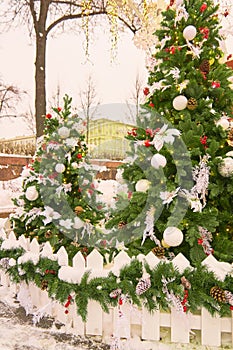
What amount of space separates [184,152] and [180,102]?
0.43 meters

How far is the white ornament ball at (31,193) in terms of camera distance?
12.4 ft

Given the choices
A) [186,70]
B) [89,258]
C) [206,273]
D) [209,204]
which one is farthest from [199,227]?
[186,70]

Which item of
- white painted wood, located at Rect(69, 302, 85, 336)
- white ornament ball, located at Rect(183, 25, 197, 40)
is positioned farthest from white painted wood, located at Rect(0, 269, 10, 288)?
white ornament ball, located at Rect(183, 25, 197, 40)

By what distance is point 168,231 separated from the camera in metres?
2.81

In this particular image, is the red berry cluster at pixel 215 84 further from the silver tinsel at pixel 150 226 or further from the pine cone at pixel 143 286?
the pine cone at pixel 143 286

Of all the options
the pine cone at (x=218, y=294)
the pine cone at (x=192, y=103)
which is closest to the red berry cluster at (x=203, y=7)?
the pine cone at (x=192, y=103)

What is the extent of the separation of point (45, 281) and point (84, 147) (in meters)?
1.72

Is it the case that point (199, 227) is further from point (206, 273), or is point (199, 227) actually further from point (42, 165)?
point (42, 165)

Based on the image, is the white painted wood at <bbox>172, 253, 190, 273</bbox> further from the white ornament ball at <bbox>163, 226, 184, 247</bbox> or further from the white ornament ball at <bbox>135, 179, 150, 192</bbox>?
the white ornament ball at <bbox>135, 179, 150, 192</bbox>

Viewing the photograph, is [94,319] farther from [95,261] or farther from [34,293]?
[34,293]

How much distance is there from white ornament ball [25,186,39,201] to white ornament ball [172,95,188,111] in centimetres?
172

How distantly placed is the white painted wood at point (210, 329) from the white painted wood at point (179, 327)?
12 cm

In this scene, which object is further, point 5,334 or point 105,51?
point 105,51

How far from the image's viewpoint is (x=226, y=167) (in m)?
2.88
